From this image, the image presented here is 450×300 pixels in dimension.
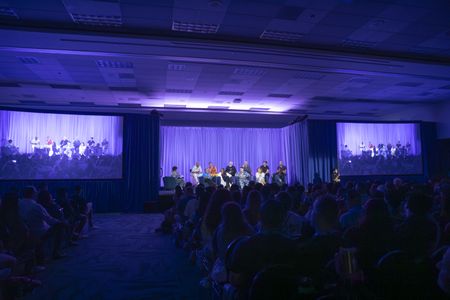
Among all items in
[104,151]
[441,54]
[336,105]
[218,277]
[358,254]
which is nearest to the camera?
[358,254]

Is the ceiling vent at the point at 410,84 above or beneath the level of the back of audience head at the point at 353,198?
above

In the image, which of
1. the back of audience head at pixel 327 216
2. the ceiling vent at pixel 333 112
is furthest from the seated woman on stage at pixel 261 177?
the back of audience head at pixel 327 216

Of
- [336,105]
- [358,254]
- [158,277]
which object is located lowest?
[158,277]

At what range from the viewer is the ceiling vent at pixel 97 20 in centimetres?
627

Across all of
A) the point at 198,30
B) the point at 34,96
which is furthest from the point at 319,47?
the point at 34,96

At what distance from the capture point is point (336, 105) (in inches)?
553

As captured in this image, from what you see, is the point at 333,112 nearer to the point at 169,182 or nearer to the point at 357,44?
the point at 357,44

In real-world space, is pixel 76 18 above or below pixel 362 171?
above

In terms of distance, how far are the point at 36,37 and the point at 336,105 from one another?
11.9 metres

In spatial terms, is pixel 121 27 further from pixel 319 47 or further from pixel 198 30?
pixel 319 47

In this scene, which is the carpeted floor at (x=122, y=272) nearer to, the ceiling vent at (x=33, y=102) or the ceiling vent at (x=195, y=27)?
the ceiling vent at (x=195, y=27)

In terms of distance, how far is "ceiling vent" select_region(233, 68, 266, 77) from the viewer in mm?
9039

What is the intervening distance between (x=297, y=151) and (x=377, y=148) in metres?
3.83

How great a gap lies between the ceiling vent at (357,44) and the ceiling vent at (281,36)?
1.32 meters
